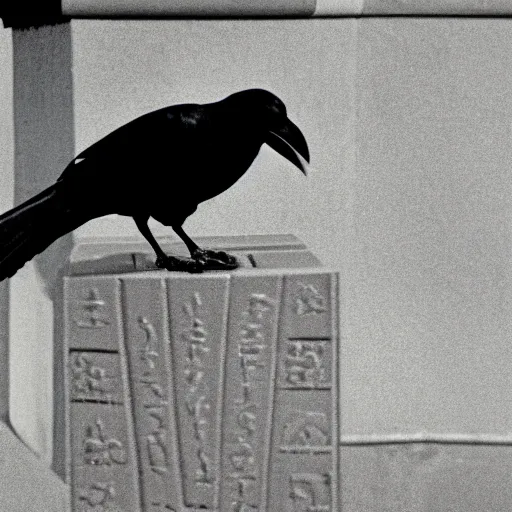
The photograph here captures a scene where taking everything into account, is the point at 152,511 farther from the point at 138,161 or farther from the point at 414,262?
the point at 414,262

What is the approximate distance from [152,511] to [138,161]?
110cm

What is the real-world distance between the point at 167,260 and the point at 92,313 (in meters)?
0.32

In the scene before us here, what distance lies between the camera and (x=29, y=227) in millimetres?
4203

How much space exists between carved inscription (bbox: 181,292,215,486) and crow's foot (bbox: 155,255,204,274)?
115 mm

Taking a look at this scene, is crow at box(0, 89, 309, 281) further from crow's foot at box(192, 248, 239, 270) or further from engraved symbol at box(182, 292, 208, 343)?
engraved symbol at box(182, 292, 208, 343)

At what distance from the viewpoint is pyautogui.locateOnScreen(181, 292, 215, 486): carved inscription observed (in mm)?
4008

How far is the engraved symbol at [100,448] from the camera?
13.3 feet

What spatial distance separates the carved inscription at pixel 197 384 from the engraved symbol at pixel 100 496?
265 mm

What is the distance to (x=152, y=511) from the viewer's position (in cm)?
412

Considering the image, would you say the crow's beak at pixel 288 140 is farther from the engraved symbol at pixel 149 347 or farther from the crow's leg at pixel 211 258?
the engraved symbol at pixel 149 347

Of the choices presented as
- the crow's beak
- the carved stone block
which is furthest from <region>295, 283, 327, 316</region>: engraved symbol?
the crow's beak

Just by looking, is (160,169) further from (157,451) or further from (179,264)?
(157,451)

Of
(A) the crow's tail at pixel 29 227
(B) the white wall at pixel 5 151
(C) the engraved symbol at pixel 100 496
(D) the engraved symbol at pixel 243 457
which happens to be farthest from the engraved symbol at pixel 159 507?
(B) the white wall at pixel 5 151

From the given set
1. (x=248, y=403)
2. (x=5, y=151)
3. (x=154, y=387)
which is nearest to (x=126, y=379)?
(x=154, y=387)
